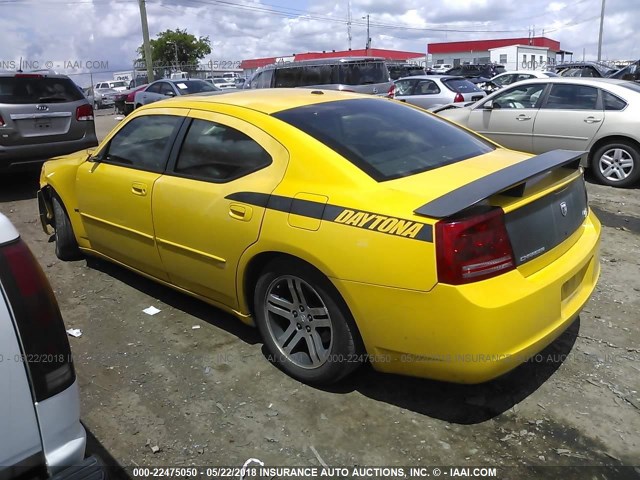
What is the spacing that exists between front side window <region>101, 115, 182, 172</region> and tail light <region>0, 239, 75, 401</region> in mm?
2082

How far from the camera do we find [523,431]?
9.03ft

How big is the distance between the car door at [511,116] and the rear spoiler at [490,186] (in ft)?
18.9

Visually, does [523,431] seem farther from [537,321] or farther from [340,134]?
[340,134]

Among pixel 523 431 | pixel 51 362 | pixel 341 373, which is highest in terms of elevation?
pixel 51 362

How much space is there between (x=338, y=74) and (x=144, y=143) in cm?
905

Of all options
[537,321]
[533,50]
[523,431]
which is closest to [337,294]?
[537,321]

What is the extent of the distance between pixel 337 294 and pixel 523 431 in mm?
1151

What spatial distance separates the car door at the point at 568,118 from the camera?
25.4 feet

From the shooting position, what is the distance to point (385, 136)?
11.0 ft

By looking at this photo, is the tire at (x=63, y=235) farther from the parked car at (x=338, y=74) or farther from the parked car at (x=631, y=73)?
the parked car at (x=631, y=73)

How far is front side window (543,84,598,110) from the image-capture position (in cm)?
785

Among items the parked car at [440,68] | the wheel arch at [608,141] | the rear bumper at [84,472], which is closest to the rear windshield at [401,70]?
the parked car at [440,68]

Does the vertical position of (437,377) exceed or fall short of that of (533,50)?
it falls short

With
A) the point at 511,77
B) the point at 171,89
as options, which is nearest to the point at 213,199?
the point at 171,89
